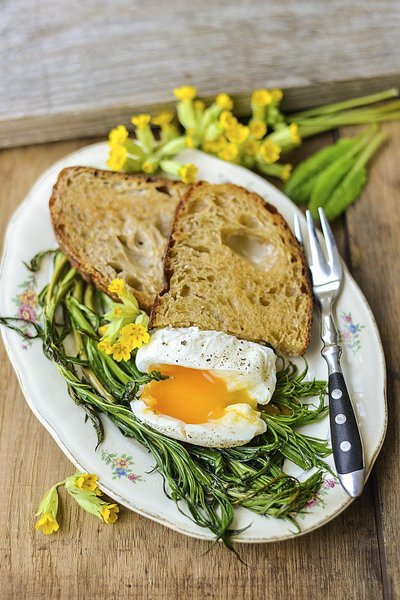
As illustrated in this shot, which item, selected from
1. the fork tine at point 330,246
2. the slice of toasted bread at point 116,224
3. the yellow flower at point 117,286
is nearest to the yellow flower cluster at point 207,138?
the slice of toasted bread at point 116,224

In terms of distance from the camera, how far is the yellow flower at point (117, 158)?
127 inches

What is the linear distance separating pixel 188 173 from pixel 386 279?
3.24 feet

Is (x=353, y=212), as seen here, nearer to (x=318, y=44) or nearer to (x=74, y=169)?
(x=318, y=44)

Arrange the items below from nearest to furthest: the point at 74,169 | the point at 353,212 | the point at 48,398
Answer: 1. the point at 48,398
2. the point at 74,169
3. the point at 353,212

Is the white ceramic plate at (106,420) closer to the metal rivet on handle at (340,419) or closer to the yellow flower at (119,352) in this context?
the metal rivet on handle at (340,419)

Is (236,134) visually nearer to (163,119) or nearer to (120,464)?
(163,119)

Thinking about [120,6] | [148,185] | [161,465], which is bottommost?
[161,465]

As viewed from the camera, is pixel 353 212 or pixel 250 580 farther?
pixel 353 212

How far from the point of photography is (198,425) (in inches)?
99.3

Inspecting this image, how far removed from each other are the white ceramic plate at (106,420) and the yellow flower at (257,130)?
0.90ft

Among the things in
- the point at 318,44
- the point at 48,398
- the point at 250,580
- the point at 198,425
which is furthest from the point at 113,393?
the point at 318,44

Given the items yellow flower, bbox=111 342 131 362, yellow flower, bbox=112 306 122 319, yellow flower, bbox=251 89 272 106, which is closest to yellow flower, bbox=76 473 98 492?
yellow flower, bbox=111 342 131 362

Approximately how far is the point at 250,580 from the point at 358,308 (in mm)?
1116

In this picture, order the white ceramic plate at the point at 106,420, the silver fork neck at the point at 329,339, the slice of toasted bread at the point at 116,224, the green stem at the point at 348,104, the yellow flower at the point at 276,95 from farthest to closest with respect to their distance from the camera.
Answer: the green stem at the point at 348,104 → the yellow flower at the point at 276,95 → the slice of toasted bread at the point at 116,224 → the silver fork neck at the point at 329,339 → the white ceramic plate at the point at 106,420
